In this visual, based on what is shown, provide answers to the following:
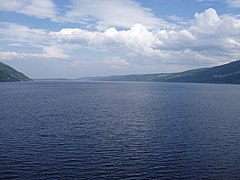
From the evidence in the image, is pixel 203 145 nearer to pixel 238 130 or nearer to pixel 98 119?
pixel 238 130

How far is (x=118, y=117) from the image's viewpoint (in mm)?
118000

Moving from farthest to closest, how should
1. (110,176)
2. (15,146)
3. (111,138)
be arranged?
(111,138) < (15,146) < (110,176)

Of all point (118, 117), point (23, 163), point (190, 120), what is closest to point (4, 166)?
point (23, 163)

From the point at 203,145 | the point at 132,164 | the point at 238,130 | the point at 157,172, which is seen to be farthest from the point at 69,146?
the point at 238,130

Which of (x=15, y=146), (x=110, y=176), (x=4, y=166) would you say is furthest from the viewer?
(x=15, y=146)

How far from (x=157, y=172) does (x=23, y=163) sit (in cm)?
2728

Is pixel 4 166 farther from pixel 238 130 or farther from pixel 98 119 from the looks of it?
pixel 238 130

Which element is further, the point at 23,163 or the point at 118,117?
the point at 118,117

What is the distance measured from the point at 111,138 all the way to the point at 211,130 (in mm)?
33264

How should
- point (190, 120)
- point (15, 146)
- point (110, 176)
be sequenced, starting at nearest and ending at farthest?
1. point (110, 176)
2. point (15, 146)
3. point (190, 120)

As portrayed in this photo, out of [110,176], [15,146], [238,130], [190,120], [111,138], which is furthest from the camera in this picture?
[190,120]

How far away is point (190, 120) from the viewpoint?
362 ft

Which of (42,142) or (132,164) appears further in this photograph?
(42,142)

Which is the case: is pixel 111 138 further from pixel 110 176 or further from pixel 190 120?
pixel 190 120
